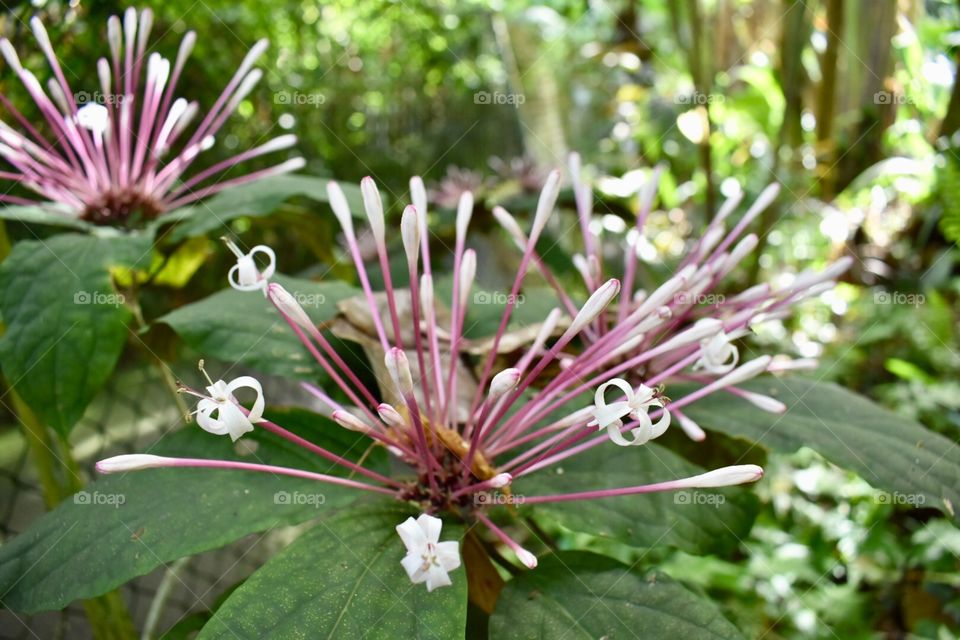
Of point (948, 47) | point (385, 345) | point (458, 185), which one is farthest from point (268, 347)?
point (948, 47)

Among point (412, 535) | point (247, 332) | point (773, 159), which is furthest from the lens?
point (773, 159)

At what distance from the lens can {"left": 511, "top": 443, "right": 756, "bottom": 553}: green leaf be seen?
552mm

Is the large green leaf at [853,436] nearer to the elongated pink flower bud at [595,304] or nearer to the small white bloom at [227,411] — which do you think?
the elongated pink flower bud at [595,304]

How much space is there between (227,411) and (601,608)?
313 millimetres

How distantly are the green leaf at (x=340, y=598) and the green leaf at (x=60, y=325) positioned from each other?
262 millimetres

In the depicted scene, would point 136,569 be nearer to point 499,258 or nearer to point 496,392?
point 496,392

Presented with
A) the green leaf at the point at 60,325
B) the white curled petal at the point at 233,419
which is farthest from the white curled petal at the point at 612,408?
the green leaf at the point at 60,325

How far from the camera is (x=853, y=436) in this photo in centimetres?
65

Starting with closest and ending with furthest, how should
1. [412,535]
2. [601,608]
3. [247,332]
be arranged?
[412,535] → [601,608] → [247,332]

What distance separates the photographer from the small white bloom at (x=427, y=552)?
41 centimetres

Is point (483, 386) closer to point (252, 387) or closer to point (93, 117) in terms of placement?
point (252, 387)

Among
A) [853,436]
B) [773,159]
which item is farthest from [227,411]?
[773,159]

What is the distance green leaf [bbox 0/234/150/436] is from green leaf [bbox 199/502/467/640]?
262 millimetres

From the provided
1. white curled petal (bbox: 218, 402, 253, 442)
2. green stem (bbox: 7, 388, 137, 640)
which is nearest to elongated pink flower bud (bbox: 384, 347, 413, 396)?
white curled petal (bbox: 218, 402, 253, 442)
